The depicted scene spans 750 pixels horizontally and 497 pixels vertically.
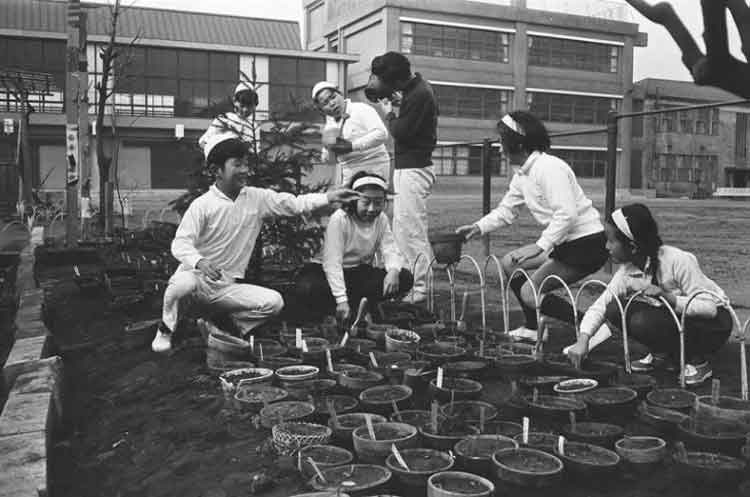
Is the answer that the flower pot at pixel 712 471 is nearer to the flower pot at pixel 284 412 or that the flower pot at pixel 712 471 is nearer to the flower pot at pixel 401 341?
the flower pot at pixel 284 412

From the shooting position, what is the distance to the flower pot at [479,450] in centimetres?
268

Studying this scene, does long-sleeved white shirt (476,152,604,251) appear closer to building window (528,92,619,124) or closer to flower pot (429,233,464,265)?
flower pot (429,233,464,265)

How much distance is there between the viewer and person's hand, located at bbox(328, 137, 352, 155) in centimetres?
600

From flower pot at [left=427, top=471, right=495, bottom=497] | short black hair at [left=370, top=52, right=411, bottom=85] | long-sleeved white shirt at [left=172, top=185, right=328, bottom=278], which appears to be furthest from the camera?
short black hair at [left=370, top=52, right=411, bottom=85]

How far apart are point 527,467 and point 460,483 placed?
0.27m

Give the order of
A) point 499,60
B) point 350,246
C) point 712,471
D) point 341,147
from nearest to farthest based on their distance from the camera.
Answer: point 712,471 → point 350,246 → point 341,147 → point 499,60

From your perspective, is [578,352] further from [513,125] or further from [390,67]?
[390,67]

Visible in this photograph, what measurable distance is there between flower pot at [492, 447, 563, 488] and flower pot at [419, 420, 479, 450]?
25 cm

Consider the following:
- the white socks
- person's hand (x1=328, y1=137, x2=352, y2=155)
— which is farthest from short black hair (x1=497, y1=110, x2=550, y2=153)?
person's hand (x1=328, y1=137, x2=352, y2=155)

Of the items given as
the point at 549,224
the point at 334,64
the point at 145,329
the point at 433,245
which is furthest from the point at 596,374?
the point at 334,64

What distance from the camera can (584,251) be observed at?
4879 mm

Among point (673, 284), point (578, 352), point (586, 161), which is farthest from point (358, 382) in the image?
point (586, 161)

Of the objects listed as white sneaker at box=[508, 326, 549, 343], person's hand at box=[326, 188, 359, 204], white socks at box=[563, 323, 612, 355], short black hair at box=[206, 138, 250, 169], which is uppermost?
short black hair at box=[206, 138, 250, 169]

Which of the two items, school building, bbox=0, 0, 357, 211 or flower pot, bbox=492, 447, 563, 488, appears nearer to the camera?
flower pot, bbox=492, 447, 563, 488
